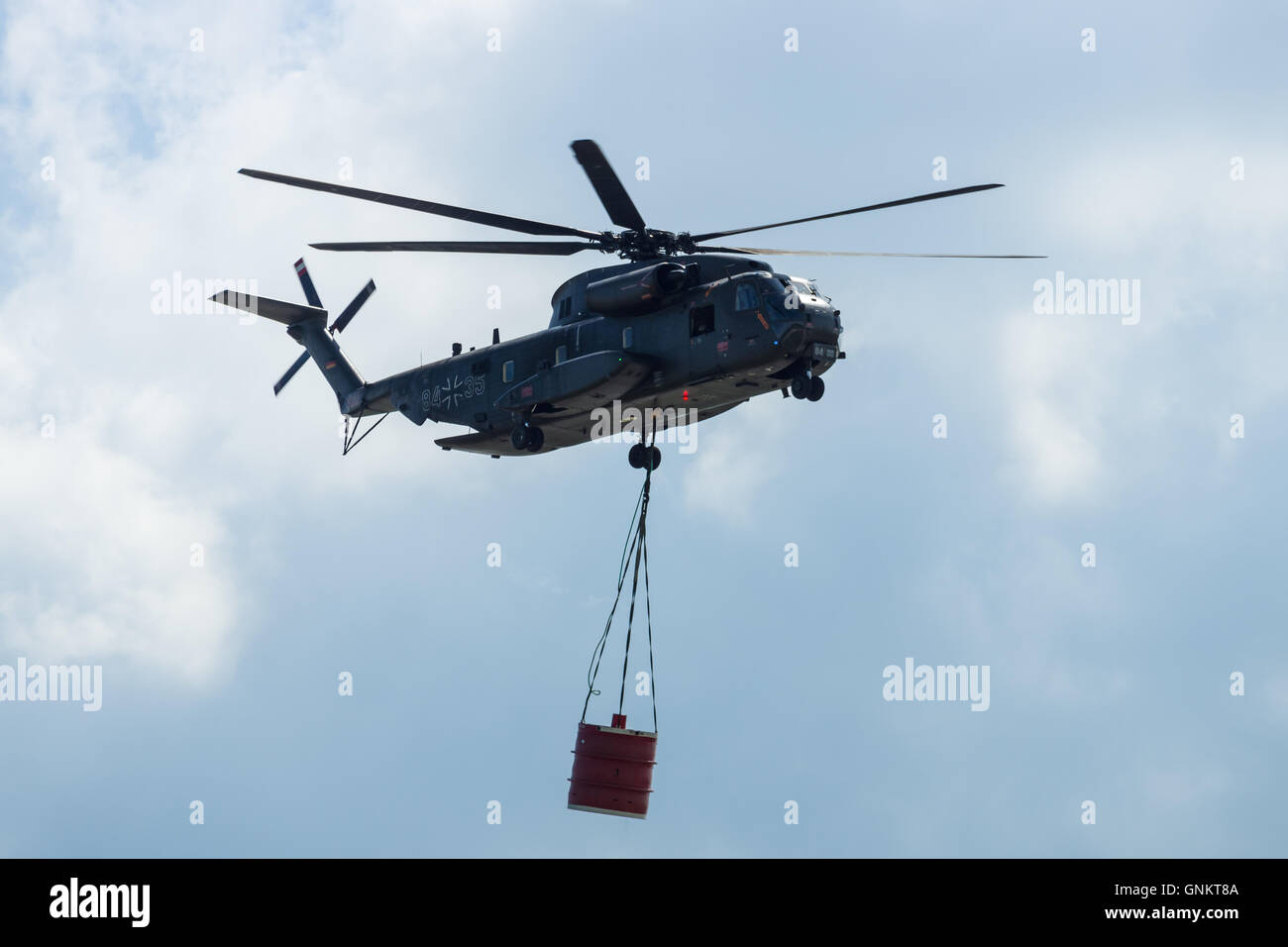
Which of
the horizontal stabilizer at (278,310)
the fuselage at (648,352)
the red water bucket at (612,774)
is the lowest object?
the red water bucket at (612,774)

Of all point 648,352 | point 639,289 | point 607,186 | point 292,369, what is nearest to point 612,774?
point 648,352

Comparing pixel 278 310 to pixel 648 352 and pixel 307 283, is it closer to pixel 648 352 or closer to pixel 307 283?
pixel 307 283

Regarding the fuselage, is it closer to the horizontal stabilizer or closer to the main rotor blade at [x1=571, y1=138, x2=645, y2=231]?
the main rotor blade at [x1=571, y1=138, x2=645, y2=231]

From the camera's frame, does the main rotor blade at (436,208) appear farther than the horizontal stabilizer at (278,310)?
No

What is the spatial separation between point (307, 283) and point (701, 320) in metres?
18.0

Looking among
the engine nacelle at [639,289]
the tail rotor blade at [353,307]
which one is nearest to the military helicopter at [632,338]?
the engine nacelle at [639,289]

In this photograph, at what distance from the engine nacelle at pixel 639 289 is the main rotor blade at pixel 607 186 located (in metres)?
1.00

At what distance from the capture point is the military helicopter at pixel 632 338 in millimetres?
29188

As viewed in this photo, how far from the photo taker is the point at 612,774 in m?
25.7

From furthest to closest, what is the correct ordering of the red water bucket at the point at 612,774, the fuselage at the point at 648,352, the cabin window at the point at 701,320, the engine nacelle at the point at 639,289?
1. the engine nacelle at the point at 639,289
2. the cabin window at the point at 701,320
3. the fuselage at the point at 648,352
4. the red water bucket at the point at 612,774


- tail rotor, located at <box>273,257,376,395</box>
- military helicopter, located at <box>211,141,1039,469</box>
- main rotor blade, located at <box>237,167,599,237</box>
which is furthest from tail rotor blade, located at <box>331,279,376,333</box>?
main rotor blade, located at <box>237,167,599,237</box>

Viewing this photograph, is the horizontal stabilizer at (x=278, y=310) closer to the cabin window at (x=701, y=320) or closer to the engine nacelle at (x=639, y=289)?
the engine nacelle at (x=639, y=289)
